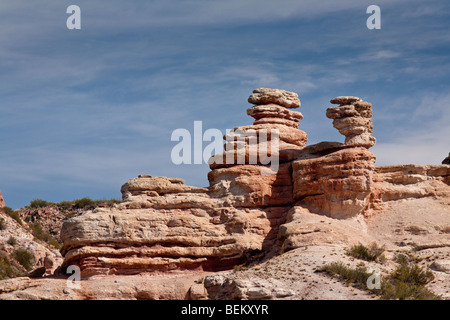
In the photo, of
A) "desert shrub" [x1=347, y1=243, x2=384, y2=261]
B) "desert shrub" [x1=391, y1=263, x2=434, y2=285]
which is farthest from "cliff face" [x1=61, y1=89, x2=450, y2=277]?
"desert shrub" [x1=391, y1=263, x2=434, y2=285]

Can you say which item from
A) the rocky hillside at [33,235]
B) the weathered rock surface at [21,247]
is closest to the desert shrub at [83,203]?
the rocky hillside at [33,235]

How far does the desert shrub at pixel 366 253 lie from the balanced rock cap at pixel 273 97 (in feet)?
43.9

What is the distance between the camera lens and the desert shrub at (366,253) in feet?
149

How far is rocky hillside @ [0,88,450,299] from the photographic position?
4634 centimetres

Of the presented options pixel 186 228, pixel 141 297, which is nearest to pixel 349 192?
pixel 186 228

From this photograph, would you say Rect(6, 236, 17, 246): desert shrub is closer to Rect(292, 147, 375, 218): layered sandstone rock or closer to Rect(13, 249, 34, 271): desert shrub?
Rect(13, 249, 34, 271): desert shrub

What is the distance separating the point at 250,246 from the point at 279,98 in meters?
10.9

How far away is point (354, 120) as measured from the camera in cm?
5175

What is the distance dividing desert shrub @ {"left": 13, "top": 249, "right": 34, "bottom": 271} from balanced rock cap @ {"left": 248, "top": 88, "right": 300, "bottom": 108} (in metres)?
25.5

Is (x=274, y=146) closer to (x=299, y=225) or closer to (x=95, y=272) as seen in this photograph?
Result: (x=299, y=225)

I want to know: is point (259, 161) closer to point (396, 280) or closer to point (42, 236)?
point (396, 280)

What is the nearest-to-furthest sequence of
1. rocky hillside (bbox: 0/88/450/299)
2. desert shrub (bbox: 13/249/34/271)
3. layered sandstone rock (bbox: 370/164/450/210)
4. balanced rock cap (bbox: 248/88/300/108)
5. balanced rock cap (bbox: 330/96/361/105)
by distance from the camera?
rocky hillside (bbox: 0/88/450/299), layered sandstone rock (bbox: 370/164/450/210), balanced rock cap (bbox: 330/96/361/105), balanced rock cap (bbox: 248/88/300/108), desert shrub (bbox: 13/249/34/271)

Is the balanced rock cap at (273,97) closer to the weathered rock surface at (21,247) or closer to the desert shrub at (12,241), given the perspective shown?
the weathered rock surface at (21,247)
